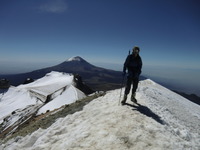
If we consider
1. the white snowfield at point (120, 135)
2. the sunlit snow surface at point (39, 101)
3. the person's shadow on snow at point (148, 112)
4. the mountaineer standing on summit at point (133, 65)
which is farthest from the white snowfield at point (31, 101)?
the person's shadow on snow at point (148, 112)

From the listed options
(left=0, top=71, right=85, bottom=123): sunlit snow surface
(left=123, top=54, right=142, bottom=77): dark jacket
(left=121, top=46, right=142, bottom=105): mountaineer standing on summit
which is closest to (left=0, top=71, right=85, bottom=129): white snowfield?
(left=0, top=71, right=85, bottom=123): sunlit snow surface

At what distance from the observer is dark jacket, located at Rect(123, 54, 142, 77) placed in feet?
37.0

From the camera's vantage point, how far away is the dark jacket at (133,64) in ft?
37.0

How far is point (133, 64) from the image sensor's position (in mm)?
11297

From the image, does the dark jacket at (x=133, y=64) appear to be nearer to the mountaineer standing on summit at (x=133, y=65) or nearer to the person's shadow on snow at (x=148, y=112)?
the mountaineer standing on summit at (x=133, y=65)

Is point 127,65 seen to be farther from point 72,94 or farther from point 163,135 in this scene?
point 72,94

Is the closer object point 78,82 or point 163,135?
point 163,135

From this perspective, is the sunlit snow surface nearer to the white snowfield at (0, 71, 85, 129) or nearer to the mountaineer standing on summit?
the white snowfield at (0, 71, 85, 129)

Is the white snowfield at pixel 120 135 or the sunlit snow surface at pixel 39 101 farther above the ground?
the white snowfield at pixel 120 135

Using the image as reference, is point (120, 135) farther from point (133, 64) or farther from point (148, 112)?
point (133, 64)

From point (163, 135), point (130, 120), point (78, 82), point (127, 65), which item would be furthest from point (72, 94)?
point (163, 135)

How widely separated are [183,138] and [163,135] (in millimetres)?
1218

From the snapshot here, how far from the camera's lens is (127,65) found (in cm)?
1142

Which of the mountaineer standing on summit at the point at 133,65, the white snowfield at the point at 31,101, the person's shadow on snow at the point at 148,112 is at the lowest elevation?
the white snowfield at the point at 31,101
